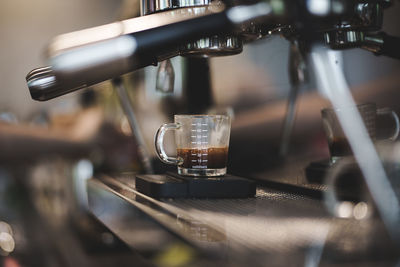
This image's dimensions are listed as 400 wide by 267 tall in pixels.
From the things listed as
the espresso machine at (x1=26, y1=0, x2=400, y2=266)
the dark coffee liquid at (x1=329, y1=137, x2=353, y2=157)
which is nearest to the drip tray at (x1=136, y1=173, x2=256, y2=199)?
the espresso machine at (x1=26, y1=0, x2=400, y2=266)

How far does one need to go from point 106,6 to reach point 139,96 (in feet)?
3.35

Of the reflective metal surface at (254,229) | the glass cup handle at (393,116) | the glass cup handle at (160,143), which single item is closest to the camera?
the reflective metal surface at (254,229)

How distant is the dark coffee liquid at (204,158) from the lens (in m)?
0.78

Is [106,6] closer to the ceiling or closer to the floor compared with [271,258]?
closer to the ceiling

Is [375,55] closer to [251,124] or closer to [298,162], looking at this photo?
[298,162]

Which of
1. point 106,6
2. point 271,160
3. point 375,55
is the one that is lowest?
point 271,160

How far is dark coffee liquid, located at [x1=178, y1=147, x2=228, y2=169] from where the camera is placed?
2.55 ft

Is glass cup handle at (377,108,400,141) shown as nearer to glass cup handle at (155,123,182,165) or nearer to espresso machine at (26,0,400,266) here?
espresso machine at (26,0,400,266)

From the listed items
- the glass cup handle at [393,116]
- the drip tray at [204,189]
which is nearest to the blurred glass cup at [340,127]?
the glass cup handle at [393,116]

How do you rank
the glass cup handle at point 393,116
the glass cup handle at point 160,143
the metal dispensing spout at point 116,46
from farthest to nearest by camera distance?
the glass cup handle at point 160,143 < the glass cup handle at point 393,116 < the metal dispensing spout at point 116,46

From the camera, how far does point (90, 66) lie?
584 millimetres

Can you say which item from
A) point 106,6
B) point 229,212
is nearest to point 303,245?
point 229,212

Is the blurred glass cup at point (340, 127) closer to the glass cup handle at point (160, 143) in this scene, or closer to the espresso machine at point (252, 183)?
the espresso machine at point (252, 183)

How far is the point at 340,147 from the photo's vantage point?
741 mm
